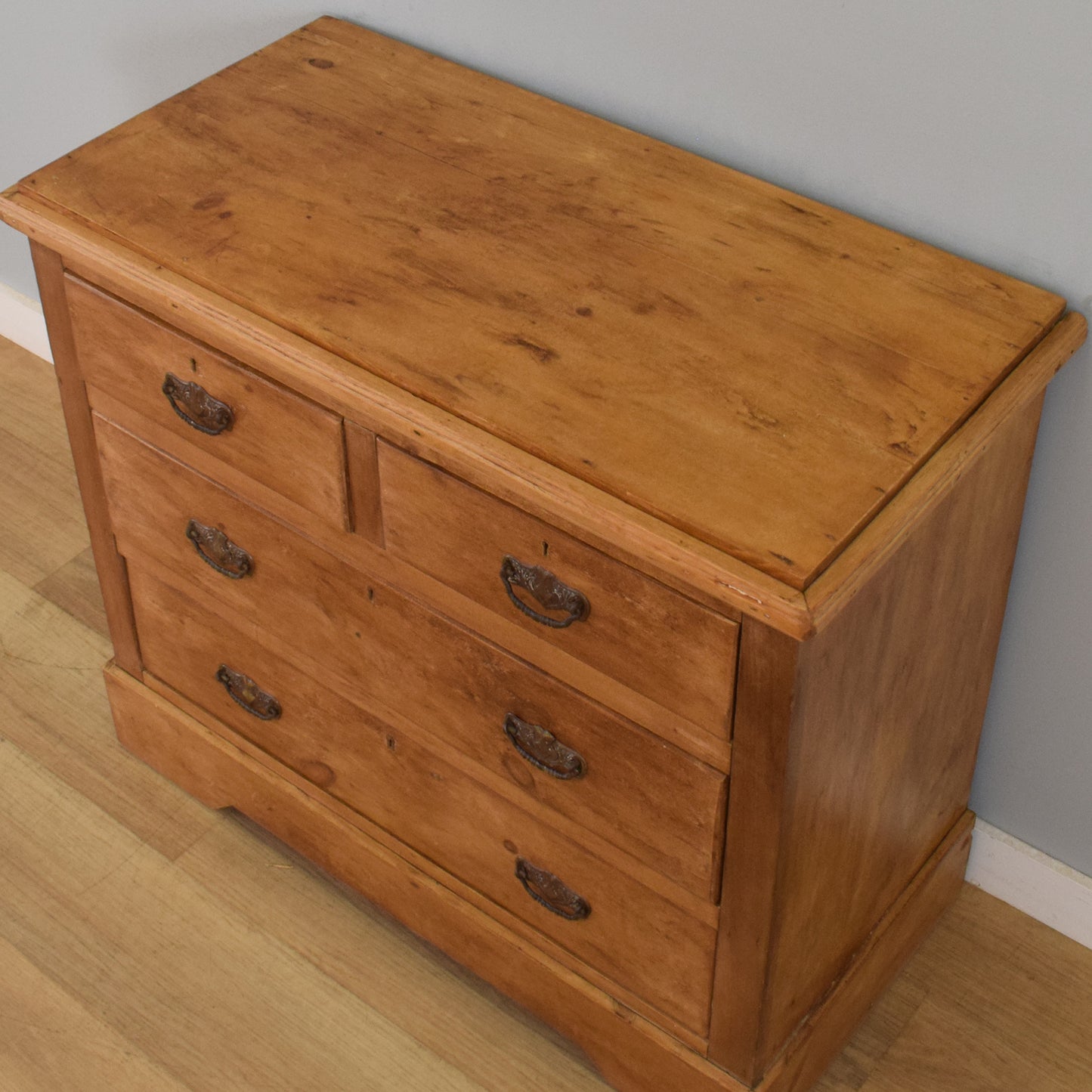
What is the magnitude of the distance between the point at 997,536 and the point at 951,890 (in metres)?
0.60

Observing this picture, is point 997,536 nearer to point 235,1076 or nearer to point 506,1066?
A: point 506,1066

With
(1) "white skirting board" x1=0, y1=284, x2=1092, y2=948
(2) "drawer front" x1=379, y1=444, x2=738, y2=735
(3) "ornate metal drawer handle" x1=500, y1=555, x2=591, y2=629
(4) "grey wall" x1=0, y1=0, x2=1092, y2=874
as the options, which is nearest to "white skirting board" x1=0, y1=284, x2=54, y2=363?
(4) "grey wall" x1=0, y1=0, x2=1092, y2=874

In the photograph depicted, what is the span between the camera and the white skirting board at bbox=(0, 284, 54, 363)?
9.25 feet

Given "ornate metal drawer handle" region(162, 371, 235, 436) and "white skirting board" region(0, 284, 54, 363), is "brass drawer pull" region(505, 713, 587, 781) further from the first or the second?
"white skirting board" region(0, 284, 54, 363)

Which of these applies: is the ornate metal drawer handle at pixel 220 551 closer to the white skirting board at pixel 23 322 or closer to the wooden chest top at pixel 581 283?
the wooden chest top at pixel 581 283

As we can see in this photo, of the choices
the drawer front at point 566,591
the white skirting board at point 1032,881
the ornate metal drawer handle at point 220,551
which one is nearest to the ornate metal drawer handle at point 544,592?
the drawer front at point 566,591

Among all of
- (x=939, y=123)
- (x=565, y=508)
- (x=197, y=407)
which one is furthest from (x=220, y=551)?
(x=939, y=123)

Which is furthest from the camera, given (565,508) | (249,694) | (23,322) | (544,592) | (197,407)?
(23,322)

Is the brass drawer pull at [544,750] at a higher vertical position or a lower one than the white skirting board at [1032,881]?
higher

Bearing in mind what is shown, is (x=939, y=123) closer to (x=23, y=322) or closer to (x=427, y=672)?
(x=427, y=672)

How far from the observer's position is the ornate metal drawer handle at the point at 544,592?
1.42 meters

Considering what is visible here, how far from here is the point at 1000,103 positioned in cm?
150

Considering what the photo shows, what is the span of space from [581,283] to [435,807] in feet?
2.12

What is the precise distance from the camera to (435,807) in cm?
180
